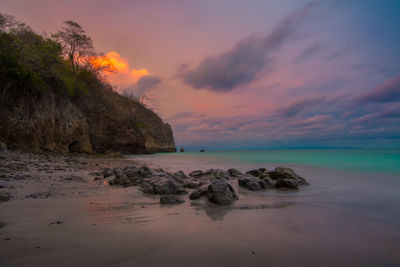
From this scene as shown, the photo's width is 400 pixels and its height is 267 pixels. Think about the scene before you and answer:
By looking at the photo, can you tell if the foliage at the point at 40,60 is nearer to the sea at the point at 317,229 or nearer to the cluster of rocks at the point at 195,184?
the cluster of rocks at the point at 195,184

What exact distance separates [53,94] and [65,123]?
7.24ft

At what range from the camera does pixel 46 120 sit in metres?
12.6

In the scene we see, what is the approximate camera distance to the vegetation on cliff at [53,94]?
10.9 meters

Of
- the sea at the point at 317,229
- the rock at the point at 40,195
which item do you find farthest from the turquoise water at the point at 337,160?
the rock at the point at 40,195

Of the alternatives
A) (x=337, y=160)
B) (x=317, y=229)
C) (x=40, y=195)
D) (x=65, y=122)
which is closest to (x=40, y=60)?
(x=65, y=122)

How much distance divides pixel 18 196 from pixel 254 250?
3.72 m

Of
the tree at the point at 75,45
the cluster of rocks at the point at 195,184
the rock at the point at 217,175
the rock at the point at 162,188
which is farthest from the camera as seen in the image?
the tree at the point at 75,45

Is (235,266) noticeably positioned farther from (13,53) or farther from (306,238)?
(13,53)

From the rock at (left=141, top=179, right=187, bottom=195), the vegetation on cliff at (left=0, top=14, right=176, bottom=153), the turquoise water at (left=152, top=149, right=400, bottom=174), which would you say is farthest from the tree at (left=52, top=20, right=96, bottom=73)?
the rock at (left=141, top=179, right=187, bottom=195)

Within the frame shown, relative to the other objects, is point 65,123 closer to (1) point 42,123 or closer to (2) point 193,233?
(1) point 42,123

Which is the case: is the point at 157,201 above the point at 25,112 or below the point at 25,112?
below

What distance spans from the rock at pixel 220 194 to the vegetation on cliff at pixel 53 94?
1226 cm

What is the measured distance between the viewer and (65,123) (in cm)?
1445

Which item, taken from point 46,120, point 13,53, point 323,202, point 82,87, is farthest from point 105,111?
point 323,202
